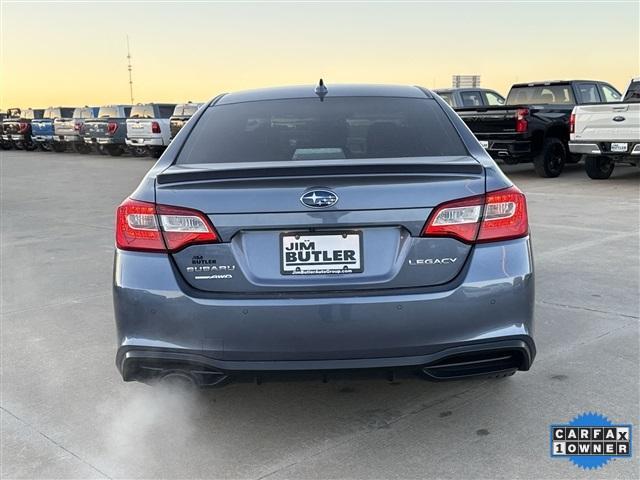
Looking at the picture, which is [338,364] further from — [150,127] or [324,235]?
[150,127]

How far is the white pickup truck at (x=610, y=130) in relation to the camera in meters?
12.4

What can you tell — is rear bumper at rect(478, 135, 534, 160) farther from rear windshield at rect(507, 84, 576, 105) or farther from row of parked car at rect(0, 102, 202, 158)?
row of parked car at rect(0, 102, 202, 158)

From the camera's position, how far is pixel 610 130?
500 inches

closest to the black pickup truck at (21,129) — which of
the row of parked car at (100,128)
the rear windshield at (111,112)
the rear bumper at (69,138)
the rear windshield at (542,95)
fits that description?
the row of parked car at (100,128)

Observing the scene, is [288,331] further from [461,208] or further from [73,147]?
[73,147]

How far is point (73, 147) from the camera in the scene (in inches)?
1340

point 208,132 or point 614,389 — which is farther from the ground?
point 208,132

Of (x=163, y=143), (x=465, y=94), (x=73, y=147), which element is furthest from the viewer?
(x=73, y=147)

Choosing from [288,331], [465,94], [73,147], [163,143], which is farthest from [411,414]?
[73,147]

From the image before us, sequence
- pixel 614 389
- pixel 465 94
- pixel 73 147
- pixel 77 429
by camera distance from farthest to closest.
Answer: pixel 73 147
pixel 465 94
pixel 614 389
pixel 77 429

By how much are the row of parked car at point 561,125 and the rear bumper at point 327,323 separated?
10.8 meters

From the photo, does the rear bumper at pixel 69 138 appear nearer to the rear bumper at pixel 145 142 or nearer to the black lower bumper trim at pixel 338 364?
the rear bumper at pixel 145 142

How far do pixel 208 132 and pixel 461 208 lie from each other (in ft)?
4.88

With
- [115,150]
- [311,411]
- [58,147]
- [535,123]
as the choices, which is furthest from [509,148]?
[58,147]
